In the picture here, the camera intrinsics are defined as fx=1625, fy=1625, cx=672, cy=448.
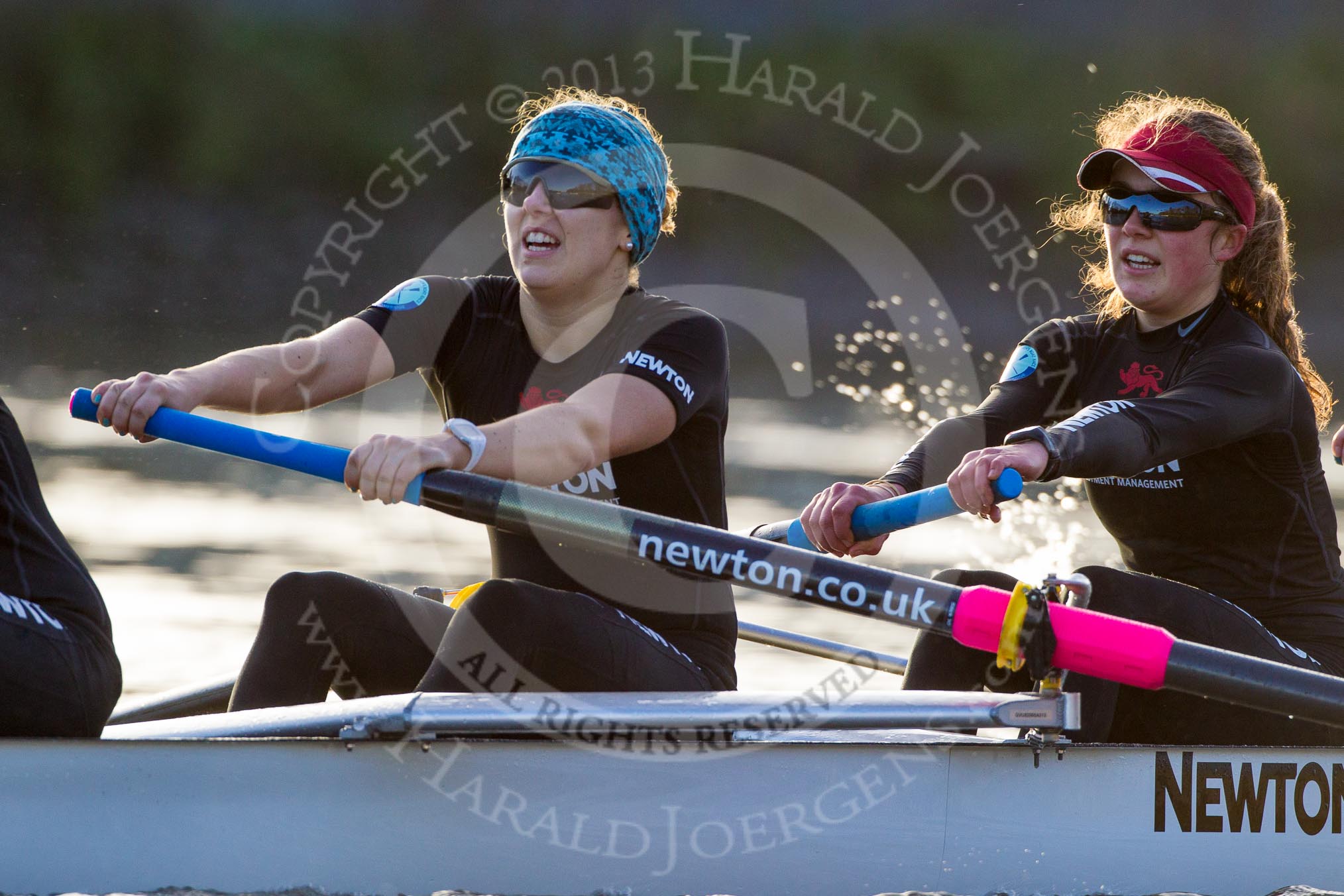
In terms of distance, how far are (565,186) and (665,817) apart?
125cm

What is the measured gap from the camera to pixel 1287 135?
730 inches

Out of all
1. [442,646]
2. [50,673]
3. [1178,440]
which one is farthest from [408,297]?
[1178,440]

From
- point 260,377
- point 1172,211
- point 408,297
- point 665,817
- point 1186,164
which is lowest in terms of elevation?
point 665,817

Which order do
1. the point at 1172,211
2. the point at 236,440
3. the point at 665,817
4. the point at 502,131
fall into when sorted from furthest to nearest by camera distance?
1. the point at 502,131
2. the point at 1172,211
3. the point at 236,440
4. the point at 665,817

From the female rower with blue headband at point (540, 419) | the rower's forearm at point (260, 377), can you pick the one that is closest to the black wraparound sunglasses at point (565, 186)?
the female rower with blue headband at point (540, 419)

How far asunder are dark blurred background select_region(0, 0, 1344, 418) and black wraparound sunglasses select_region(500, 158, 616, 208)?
35.9ft

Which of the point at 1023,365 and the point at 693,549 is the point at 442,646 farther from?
the point at 1023,365

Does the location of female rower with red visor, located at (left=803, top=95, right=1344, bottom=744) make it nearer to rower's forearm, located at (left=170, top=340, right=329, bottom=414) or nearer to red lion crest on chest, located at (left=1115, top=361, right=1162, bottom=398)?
red lion crest on chest, located at (left=1115, top=361, right=1162, bottom=398)

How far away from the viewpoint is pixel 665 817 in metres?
2.99

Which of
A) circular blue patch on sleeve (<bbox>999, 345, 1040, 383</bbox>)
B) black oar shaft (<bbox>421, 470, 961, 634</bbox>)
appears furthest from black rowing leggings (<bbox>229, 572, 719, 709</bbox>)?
circular blue patch on sleeve (<bbox>999, 345, 1040, 383</bbox>)

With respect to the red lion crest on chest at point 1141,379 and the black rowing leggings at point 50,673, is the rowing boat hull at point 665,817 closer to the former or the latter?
the black rowing leggings at point 50,673

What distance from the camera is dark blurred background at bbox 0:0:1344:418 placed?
15.2m

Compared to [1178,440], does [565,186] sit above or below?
above

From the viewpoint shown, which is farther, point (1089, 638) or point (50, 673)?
point (1089, 638)
